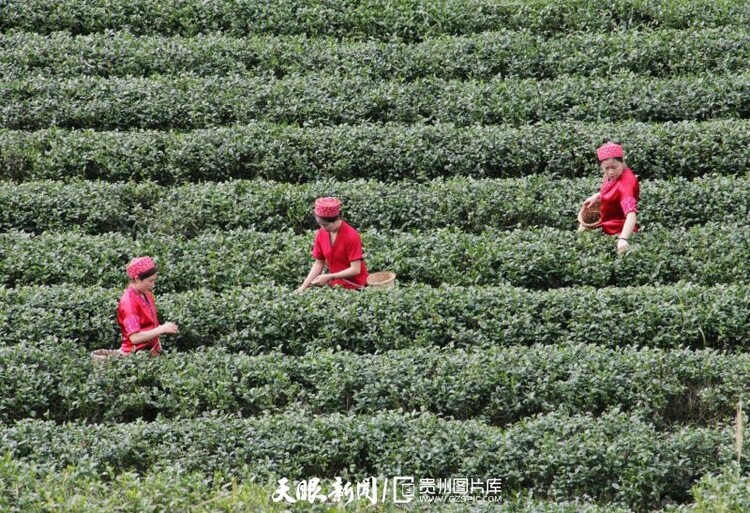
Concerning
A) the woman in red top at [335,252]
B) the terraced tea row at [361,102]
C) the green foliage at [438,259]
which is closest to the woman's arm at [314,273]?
the woman in red top at [335,252]

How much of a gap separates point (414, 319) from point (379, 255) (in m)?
1.48

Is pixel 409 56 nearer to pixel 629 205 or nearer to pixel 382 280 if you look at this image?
pixel 382 280

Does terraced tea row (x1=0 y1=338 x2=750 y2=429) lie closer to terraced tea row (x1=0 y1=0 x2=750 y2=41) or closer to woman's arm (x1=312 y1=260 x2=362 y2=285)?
woman's arm (x1=312 y1=260 x2=362 y2=285)

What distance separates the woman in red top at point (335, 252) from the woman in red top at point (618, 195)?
260 cm

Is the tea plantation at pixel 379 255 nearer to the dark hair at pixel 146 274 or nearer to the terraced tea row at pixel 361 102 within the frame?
the terraced tea row at pixel 361 102

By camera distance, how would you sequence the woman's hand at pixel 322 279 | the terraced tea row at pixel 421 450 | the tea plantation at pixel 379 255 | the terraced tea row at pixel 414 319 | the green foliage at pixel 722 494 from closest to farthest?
1. the green foliage at pixel 722 494
2. the terraced tea row at pixel 421 450
3. the tea plantation at pixel 379 255
4. the terraced tea row at pixel 414 319
5. the woman's hand at pixel 322 279

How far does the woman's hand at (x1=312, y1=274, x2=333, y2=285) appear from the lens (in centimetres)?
1166

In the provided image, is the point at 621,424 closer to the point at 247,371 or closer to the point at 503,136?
the point at 247,371

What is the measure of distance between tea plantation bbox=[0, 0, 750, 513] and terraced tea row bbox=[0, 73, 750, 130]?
0.04 m

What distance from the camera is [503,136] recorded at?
49.9 feet

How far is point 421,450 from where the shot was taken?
900 cm

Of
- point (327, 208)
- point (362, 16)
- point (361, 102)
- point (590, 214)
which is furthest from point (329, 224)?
point (362, 16)

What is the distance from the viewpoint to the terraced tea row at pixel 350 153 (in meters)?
15.0

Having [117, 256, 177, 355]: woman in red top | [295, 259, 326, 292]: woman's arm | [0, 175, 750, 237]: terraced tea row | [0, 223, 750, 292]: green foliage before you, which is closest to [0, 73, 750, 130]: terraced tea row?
[0, 175, 750, 237]: terraced tea row
